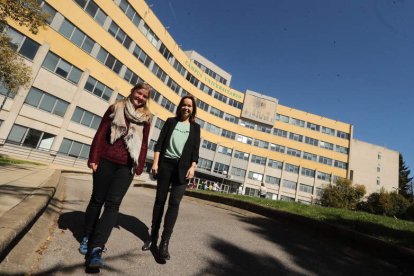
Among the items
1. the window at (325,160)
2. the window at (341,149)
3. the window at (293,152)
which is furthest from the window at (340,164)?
the window at (293,152)

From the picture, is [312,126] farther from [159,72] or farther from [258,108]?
[159,72]

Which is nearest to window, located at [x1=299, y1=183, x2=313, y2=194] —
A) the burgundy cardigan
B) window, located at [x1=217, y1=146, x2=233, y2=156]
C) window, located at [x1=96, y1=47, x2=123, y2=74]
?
window, located at [x1=217, y1=146, x2=233, y2=156]

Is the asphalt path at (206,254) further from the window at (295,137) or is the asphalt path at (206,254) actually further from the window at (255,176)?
the window at (295,137)

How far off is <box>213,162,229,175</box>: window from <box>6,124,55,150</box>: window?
29290mm

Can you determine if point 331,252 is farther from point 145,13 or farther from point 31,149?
point 145,13

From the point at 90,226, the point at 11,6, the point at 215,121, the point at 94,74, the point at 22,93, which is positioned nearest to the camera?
the point at 90,226

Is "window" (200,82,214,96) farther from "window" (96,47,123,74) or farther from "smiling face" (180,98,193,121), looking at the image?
"smiling face" (180,98,193,121)

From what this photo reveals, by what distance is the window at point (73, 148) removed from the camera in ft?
87.1

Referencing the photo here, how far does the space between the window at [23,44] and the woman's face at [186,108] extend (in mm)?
22925

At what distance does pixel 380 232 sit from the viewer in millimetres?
7176

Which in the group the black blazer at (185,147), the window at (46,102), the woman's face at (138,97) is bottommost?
the black blazer at (185,147)

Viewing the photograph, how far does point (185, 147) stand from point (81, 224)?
193cm

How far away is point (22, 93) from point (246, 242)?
24148mm

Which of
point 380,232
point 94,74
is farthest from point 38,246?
point 94,74
